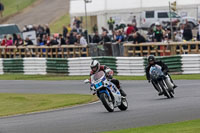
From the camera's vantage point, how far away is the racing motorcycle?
55.1 feet

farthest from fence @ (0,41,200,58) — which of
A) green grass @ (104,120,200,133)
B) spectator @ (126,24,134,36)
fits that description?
green grass @ (104,120,200,133)

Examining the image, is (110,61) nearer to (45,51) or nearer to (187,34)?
(187,34)

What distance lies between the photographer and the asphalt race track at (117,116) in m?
12.0

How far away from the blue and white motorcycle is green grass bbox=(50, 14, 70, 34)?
1474 inches

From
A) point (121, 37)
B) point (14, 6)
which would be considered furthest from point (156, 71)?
point (14, 6)

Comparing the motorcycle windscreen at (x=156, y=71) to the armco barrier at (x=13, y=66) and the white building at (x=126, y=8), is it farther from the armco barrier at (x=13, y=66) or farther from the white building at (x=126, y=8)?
the white building at (x=126, y=8)

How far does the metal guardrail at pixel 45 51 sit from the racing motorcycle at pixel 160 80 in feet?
39.7

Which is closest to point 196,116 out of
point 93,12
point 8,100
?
point 8,100

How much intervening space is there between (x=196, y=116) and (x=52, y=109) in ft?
17.9

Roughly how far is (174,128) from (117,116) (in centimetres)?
267

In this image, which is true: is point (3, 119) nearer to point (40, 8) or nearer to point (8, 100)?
point (8, 100)

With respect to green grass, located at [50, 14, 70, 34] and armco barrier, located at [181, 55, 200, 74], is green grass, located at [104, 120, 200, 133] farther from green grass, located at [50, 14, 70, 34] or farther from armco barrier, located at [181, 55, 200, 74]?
green grass, located at [50, 14, 70, 34]

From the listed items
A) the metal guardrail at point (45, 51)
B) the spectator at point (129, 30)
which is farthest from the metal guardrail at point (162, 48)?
the spectator at point (129, 30)

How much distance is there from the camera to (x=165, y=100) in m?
16.3
